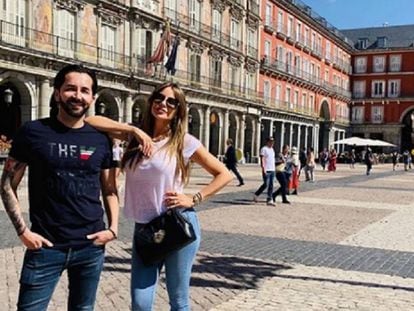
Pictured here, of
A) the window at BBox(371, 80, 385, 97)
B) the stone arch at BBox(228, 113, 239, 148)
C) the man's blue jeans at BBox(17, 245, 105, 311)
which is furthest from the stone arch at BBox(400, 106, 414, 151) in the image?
the man's blue jeans at BBox(17, 245, 105, 311)

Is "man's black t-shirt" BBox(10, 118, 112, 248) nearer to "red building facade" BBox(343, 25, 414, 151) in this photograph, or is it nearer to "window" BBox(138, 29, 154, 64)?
"window" BBox(138, 29, 154, 64)

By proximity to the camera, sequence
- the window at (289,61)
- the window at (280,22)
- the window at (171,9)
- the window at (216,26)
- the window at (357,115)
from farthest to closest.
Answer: the window at (357,115) → the window at (289,61) → the window at (280,22) → the window at (216,26) → the window at (171,9)

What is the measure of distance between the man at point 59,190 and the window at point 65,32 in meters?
21.7

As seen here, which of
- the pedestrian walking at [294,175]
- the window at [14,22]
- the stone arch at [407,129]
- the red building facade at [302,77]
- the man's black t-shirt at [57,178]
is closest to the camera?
the man's black t-shirt at [57,178]

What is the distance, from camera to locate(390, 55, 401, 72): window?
63781 millimetres

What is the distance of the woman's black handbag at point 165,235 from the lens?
3.02 metres

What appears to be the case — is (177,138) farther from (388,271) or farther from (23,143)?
(388,271)

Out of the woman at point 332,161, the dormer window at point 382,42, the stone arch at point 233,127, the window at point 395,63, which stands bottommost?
the woman at point 332,161

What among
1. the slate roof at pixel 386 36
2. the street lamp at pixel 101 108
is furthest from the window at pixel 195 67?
the slate roof at pixel 386 36

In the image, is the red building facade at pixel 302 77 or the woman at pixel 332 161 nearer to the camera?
the woman at pixel 332 161

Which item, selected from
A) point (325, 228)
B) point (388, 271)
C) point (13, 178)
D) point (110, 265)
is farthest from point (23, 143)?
point (325, 228)

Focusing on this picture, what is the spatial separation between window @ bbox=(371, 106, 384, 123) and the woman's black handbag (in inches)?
2556

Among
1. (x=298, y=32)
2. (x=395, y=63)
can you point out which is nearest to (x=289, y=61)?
(x=298, y=32)

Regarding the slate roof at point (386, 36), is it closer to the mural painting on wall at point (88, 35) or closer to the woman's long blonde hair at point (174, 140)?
the mural painting on wall at point (88, 35)
